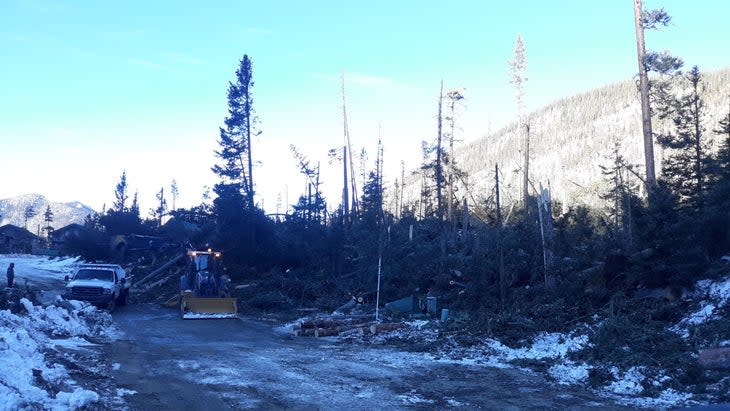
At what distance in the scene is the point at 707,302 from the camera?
15430 mm

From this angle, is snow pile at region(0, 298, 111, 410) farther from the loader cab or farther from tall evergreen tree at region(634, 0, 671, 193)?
tall evergreen tree at region(634, 0, 671, 193)

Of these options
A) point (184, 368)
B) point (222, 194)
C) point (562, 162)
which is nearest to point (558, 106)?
point (562, 162)

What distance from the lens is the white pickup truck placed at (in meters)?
25.3

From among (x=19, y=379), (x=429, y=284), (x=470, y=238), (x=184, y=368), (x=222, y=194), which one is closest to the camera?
(x=19, y=379)

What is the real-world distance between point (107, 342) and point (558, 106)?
163m

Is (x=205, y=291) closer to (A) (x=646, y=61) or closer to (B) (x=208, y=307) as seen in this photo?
(B) (x=208, y=307)

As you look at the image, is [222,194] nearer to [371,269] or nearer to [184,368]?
[371,269]

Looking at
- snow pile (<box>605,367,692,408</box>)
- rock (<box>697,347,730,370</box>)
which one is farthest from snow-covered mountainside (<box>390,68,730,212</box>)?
snow pile (<box>605,367,692,408</box>)

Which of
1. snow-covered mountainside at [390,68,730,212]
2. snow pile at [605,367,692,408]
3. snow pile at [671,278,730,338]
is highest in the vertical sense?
snow-covered mountainside at [390,68,730,212]

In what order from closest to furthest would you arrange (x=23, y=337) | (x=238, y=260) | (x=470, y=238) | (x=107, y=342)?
(x=23, y=337) → (x=107, y=342) → (x=470, y=238) → (x=238, y=260)

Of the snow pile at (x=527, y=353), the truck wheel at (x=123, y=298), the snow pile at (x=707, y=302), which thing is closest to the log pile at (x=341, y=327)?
the snow pile at (x=527, y=353)

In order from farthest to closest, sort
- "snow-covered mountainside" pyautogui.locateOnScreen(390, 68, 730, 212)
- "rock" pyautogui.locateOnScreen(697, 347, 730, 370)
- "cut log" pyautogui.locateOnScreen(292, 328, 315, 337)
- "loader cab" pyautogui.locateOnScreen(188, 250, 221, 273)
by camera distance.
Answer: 1. "snow-covered mountainside" pyautogui.locateOnScreen(390, 68, 730, 212)
2. "loader cab" pyautogui.locateOnScreen(188, 250, 221, 273)
3. "cut log" pyautogui.locateOnScreen(292, 328, 315, 337)
4. "rock" pyautogui.locateOnScreen(697, 347, 730, 370)

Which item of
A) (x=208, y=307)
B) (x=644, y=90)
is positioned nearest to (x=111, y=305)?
(x=208, y=307)

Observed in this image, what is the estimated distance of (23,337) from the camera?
12.3 m
